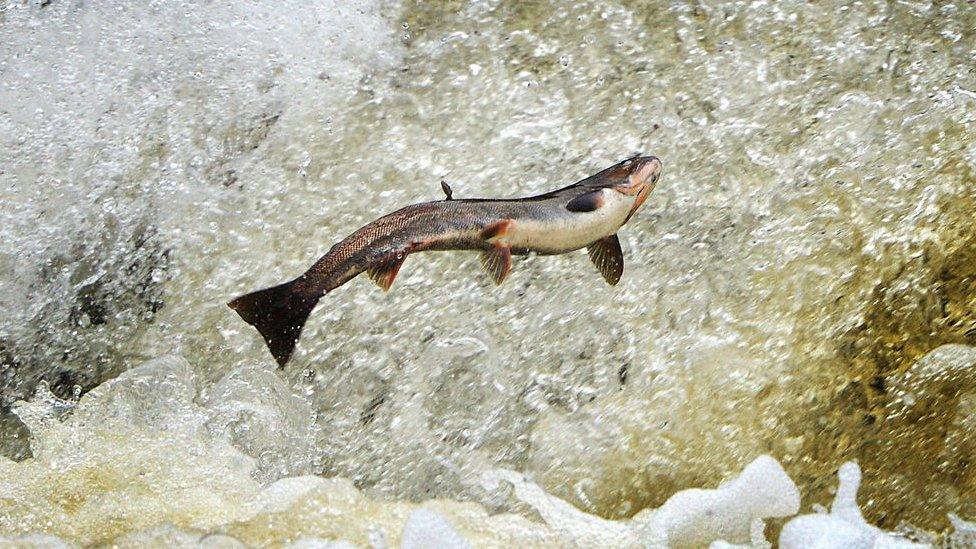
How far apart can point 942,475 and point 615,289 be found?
0.87 metres

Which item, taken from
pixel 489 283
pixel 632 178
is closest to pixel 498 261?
pixel 632 178

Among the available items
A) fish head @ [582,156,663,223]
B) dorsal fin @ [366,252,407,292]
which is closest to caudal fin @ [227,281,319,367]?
dorsal fin @ [366,252,407,292]

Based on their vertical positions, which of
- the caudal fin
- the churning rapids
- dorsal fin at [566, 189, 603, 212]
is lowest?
the churning rapids

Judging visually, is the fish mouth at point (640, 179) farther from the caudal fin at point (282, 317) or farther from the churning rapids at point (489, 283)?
the caudal fin at point (282, 317)

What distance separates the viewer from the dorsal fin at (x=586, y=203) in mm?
2205

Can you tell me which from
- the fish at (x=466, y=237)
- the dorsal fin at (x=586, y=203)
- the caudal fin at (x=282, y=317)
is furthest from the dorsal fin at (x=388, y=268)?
the dorsal fin at (x=586, y=203)

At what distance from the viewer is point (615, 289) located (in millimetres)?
2680

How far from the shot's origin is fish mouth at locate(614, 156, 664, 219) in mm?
2281

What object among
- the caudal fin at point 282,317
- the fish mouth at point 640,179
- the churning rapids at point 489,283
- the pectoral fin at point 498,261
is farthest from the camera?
the churning rapids at point 489,283

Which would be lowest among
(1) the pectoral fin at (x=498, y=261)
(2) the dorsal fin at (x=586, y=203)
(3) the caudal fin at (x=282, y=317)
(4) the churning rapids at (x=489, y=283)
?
(4) the churning rapids at (x=489, y=283)

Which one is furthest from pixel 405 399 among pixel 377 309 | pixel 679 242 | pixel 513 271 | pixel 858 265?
pixel 858 265

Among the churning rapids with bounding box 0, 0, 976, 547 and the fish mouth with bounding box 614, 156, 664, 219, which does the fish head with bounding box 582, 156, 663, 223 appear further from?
the churning rapids with bounding box 0, 0, 976, 547

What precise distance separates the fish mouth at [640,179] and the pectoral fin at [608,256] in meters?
0.07

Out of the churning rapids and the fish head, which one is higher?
the fish head
